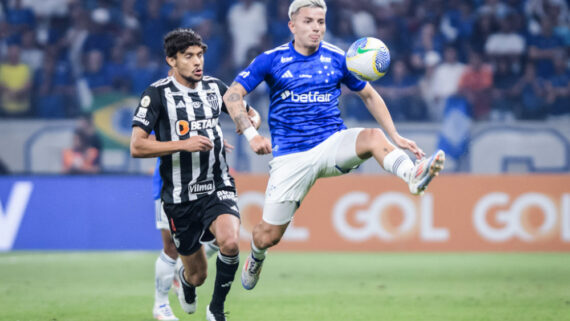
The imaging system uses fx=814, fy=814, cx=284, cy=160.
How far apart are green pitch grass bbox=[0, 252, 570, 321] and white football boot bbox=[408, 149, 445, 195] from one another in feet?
5.99

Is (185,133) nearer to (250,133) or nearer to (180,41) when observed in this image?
(250,133)

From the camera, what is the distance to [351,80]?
6.38 meters

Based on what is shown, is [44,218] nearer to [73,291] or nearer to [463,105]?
[73,291]

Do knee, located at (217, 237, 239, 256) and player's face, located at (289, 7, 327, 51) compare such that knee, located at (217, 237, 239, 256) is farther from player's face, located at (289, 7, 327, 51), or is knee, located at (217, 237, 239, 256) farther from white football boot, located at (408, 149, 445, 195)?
player's face, located at (289, 7, 327, 51)

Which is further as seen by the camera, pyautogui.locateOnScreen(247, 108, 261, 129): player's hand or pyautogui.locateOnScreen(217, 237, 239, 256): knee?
pyautogui.locateOnScreen(247, 108, 261, 129): player's hand

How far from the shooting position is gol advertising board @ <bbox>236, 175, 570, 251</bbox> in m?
12.2

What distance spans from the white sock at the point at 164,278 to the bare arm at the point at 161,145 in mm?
1383

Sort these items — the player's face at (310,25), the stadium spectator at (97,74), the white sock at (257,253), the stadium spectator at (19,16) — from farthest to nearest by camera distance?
the stadium spectator at (19,16) → the stadium spectator at (97,74) → the white sock at (257,253) → the player's face at (310,25)

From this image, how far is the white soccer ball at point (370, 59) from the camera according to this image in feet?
19.6

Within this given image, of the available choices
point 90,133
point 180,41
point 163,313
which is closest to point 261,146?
point 180,41

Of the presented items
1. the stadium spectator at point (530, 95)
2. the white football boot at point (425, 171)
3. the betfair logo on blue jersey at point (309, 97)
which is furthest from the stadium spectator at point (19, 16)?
the white football boot at point (425, 171)

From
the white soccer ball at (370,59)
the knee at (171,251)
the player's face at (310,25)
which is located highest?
the player's face at (310,25)

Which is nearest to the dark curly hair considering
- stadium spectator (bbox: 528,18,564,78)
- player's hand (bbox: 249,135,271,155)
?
player's hand (bbox: 249,135,271,155)

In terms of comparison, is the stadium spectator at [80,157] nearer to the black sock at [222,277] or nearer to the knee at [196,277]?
the knee at [196,277]
